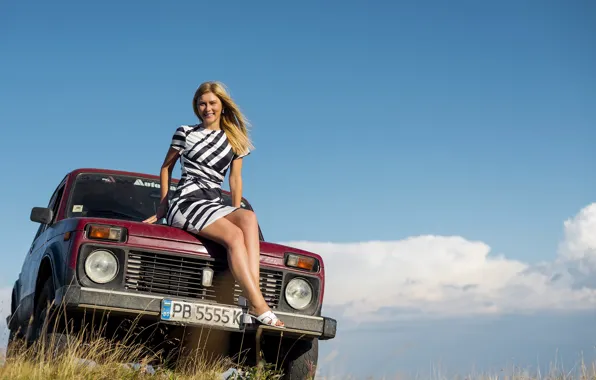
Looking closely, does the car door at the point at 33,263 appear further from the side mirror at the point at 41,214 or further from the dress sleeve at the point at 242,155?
the dress sleeve at the point at 242,155

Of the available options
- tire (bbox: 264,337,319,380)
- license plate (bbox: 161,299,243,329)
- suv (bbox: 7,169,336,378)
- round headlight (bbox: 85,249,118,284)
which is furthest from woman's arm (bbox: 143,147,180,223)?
tire (bbox: 264,337,319,380)

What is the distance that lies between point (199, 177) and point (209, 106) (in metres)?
0.58

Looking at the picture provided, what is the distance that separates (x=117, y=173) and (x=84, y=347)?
1.95 m

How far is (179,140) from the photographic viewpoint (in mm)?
6102

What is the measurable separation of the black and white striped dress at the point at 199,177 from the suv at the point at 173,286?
147mm

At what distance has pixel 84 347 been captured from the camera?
5707 mm

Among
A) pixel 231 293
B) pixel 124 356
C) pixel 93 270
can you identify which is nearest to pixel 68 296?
pixel 93 270

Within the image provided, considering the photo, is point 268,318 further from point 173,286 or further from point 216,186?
point 216,186

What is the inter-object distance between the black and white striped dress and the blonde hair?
0.22ft

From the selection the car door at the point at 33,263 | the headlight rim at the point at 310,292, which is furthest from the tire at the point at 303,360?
the car door at the point at 33,263

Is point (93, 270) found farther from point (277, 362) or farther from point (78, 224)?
point (277, 362)

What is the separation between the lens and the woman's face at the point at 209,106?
614 cm

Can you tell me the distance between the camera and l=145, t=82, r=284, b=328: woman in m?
5.57

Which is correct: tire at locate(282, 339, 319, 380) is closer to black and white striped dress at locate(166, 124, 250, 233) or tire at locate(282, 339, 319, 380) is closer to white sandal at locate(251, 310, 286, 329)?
white sandal at locate(251, 310, 286, 329)
